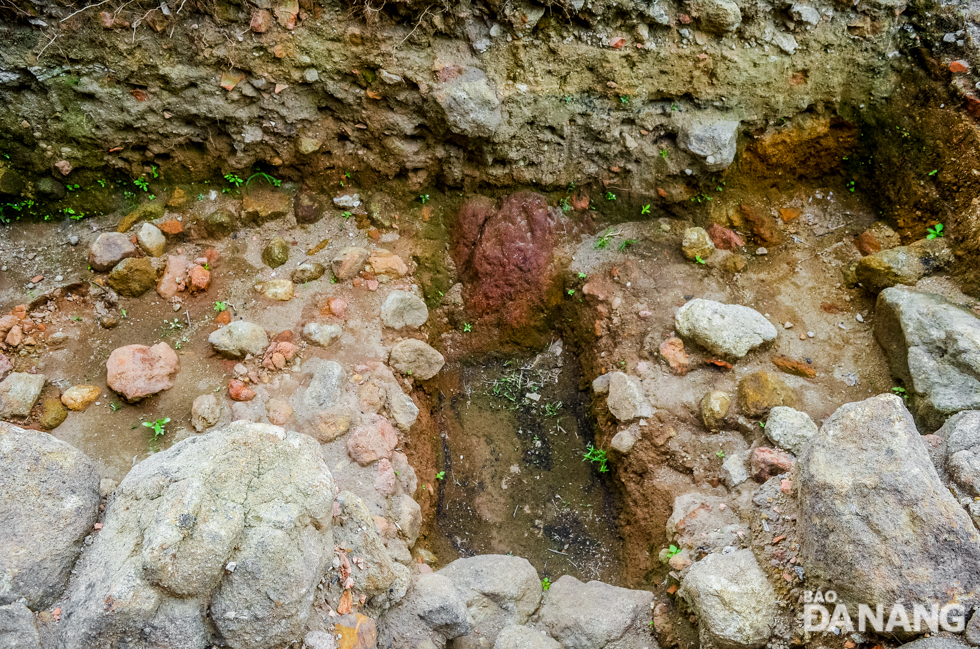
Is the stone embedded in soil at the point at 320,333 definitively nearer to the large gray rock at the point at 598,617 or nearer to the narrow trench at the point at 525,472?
the narrow trench at the point at 525,472

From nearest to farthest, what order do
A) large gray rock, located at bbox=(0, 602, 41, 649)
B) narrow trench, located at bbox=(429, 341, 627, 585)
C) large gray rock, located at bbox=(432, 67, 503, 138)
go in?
large gray rock, located at bbox=(0, 602, 41, 649) → narrow trench, located at bbox=(429, 341, 627, 585) → large gray rock, located at bbox=(432, 67, 503, 138)

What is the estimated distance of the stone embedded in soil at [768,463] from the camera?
3.82 meters

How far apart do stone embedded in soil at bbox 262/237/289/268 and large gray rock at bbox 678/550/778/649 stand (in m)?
3.58

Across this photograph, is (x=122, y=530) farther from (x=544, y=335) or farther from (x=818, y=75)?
(x=818, y=75)

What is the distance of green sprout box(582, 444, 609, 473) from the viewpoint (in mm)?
4523

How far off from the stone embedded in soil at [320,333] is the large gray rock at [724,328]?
2541mm

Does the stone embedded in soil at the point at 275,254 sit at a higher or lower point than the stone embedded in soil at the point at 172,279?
higher

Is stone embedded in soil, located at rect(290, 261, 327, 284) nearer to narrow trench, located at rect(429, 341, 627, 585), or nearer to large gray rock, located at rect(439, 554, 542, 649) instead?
narrow trench, located at rect(429, 341, 627, 585)

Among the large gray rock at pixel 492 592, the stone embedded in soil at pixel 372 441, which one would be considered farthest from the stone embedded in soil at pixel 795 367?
the stone embedded in soil at pixel 372 441

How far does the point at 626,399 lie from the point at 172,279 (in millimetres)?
3454

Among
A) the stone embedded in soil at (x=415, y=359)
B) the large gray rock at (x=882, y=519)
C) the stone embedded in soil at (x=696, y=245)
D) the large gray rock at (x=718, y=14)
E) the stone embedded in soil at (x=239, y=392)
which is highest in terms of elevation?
the large gray rock at (x=718, y=14)

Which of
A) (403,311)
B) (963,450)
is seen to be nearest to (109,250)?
(403,311)

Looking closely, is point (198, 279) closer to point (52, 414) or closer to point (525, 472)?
point (52, 414)

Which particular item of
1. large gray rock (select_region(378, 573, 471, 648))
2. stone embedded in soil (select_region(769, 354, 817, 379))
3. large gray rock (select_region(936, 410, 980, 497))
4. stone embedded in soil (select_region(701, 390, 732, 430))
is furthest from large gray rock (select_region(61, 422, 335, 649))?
stone embedded in soil (select_region(769, 354, 817, 379))
